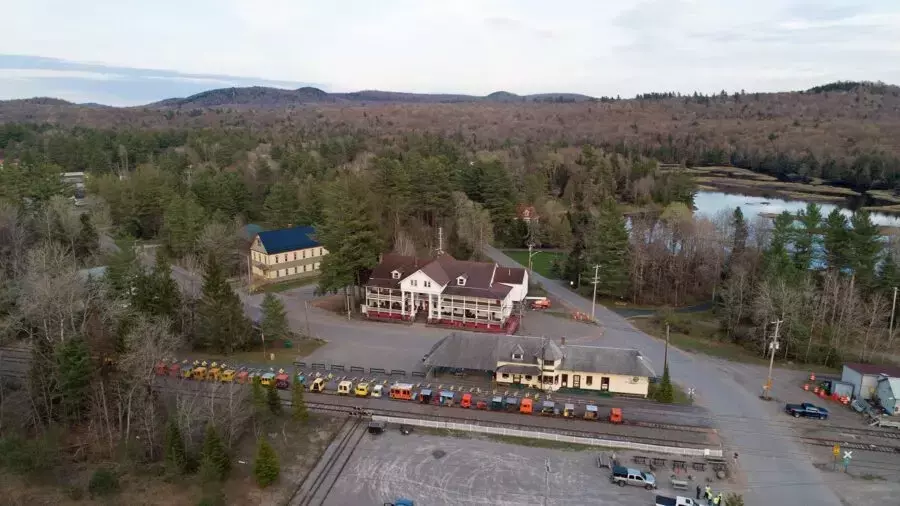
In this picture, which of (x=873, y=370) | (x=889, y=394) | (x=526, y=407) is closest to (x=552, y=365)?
(x=526, y=407)

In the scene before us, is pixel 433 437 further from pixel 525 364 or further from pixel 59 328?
pixel 59 328

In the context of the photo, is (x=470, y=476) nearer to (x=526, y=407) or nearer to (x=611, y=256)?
(x=526, y=407)

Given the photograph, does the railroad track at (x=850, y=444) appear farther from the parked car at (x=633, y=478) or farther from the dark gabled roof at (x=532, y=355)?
the parked car at (x=633, y=478)

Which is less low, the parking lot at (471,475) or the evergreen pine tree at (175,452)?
the evergreen pine tree at (175,452)

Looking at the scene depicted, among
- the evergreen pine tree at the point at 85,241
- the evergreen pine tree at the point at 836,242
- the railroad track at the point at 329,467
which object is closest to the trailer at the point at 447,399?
the railroad track at the point at 329,467

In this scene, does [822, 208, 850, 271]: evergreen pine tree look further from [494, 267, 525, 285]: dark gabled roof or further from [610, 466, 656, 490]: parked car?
[610, 466, 656, 490]: parked car

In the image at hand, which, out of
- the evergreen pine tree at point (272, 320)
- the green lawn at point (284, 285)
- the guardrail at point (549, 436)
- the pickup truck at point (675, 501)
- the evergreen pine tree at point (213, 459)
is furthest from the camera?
the green lawn at point (284, 285)

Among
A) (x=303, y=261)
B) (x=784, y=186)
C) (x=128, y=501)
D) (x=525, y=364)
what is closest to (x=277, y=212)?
(x=303, y=261)
